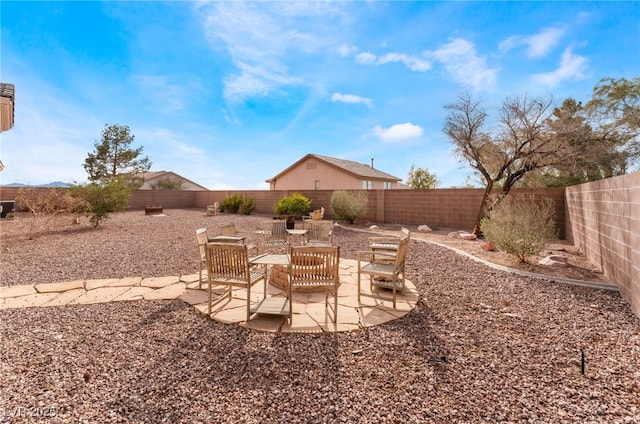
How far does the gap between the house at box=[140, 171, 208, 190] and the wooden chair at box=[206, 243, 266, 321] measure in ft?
109

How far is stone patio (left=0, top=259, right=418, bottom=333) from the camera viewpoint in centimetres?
327

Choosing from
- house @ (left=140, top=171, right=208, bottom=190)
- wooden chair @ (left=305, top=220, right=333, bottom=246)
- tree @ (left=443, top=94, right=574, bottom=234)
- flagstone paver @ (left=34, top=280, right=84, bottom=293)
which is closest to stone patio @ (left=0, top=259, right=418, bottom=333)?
flagstone paver @ (left=34, top=280, right=84, bottom=293)

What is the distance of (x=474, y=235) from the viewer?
921 centimetres

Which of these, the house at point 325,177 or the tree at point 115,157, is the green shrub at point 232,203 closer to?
the house at point 325,177

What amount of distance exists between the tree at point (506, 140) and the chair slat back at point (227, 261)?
7.90 metres

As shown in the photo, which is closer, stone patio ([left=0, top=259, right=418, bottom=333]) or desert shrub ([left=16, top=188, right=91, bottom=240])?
stone patio ([left=0, top=259, right=418, bottom=333])

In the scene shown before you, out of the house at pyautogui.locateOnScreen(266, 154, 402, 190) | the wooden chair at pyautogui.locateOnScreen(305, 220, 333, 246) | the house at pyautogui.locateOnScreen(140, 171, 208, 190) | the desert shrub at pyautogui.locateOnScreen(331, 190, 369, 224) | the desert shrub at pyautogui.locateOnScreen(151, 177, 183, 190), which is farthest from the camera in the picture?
the house at pyautogui.locateOnScreen(140, 171, 208, 190)

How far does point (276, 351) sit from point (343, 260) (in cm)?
353

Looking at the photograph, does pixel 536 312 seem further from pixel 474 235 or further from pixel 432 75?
pixel 432 75

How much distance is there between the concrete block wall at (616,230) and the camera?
3.52 m

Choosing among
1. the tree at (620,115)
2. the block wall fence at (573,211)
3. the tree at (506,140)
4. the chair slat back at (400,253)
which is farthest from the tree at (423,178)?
the chair slat back at (400,253)

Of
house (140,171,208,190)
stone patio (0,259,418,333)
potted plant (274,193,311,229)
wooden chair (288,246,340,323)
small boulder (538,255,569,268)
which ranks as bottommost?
stone patio (0,259,418,333)

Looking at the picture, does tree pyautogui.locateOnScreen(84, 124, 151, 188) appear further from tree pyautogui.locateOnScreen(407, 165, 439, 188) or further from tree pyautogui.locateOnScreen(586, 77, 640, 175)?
tree pyautogui.locateOnScreen(586, 77, 640, 175)

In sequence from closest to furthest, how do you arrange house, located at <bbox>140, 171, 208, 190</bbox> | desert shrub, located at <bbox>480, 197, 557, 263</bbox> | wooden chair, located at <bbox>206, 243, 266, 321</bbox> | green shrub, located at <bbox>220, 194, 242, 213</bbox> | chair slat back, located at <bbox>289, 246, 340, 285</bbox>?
wooden chair, located at <bbox>206, 243, 266, 321</bbox> < chair slat back, located at <bbox>289, 246, 340, 285</bbox> < desert shrub, located at <bbox>480, 197, 557, 263</bbox> < green shrub, located at <bbox>220, 194, 242, 213</bbox> < house, located at <bbox>140, 171, 208, 190</bbox>
